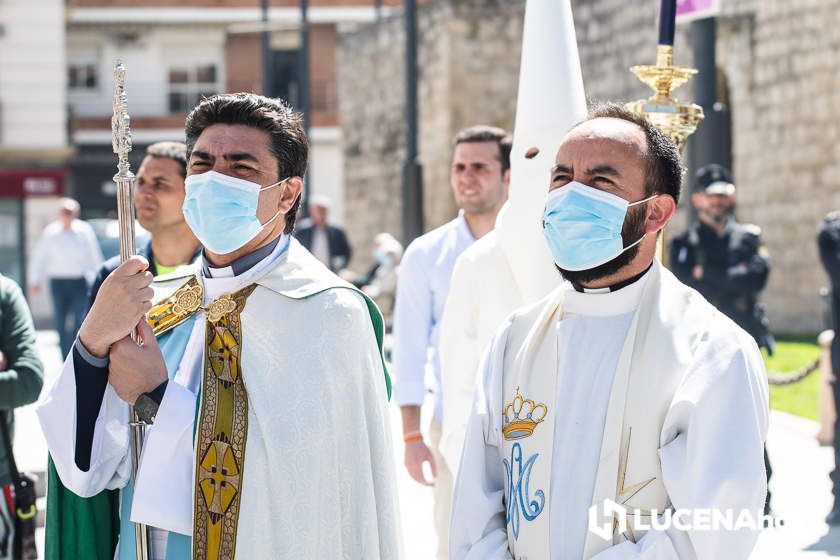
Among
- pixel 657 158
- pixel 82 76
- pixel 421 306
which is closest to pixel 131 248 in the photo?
pixel 657 158

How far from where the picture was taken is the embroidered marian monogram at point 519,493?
302cm

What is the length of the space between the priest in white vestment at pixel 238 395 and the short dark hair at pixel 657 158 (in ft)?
2.80

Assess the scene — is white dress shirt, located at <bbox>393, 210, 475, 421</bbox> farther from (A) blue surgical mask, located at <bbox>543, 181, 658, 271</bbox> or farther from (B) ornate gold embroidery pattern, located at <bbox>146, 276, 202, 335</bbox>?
(A) blue surgical mask, located at <bbox>543, 181, 658, 271</bbox>

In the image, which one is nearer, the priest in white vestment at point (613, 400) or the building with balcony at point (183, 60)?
the priest in white vestment at point (613, 400)

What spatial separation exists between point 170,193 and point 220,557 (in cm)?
224

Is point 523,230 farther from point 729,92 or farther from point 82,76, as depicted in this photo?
point 82,76

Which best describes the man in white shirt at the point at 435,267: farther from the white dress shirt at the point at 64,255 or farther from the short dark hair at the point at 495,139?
the white dress shirt at the point at 64,255

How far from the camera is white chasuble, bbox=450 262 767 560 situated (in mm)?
2826

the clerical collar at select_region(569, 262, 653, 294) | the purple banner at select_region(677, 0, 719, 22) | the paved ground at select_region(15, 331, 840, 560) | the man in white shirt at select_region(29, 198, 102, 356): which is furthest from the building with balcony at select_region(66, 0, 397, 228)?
the clerical collar at select_region(569, 262, 653, 294)

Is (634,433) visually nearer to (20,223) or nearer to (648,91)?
(648,91)

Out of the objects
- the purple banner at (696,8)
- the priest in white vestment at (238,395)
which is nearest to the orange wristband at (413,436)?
the priest in white vestment at (238,395)

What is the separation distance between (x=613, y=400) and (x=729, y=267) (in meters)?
5.86

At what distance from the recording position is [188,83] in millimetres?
38312

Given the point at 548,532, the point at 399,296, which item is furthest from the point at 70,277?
the point at 548,532
